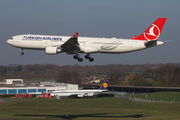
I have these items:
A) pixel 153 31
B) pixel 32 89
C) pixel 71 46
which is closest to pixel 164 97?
pixel 153 31

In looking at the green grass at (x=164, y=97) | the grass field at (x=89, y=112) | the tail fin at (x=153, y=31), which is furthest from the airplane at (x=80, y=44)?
the green grass at (x=164, y=97)

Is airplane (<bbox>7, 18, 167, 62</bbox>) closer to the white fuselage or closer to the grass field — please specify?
the white fuselage

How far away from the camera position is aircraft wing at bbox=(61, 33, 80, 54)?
45900 millimetres

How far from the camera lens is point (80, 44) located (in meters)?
48.1

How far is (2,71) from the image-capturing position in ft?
405

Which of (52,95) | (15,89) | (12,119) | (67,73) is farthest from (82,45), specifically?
(67,73)

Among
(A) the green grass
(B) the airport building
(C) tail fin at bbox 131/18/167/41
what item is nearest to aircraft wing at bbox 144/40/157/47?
(C) tail fin at bbox 131/18/167/41

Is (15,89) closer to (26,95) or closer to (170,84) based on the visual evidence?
(26,95)

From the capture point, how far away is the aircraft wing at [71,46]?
1807 inches

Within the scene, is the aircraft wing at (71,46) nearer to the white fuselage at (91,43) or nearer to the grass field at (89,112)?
the white fuselage at (91,43)

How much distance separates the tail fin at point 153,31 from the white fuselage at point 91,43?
7.78 ft

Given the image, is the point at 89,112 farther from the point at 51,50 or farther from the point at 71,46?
the point at 51,50

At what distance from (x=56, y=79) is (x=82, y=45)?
82518 mm

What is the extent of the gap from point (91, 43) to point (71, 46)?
331 cm
